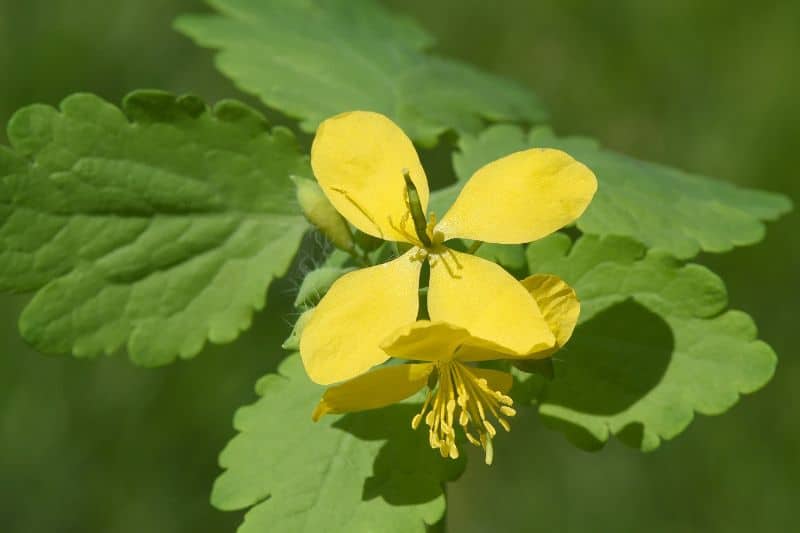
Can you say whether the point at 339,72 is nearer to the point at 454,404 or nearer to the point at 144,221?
the point at 144,221

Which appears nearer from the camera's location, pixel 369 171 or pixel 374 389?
pixel 374 389

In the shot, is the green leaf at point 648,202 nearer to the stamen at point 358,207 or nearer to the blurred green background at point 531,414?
the stamen at point 358,207

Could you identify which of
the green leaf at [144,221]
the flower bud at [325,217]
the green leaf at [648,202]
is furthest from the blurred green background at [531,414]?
the flower bud at [325,217]

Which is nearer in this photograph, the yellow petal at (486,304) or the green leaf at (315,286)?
the yellow petal at (486,304)

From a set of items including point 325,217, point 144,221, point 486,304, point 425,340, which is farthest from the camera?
point 144,221

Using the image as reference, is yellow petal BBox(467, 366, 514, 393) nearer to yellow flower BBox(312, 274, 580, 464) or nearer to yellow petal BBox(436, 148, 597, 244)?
yellow flower BBox(312, 274, 580, 464)

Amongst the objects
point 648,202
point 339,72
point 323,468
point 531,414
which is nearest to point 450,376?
point 323,468

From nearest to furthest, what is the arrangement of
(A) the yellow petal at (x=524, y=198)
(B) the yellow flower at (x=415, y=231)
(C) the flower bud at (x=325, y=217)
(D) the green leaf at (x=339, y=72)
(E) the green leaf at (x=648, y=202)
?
(B) the yellow flower at (x=415, y=231) < (A) the yellow petal at (x=524, y=198) < (C) the flower bud at (x=325, y=217) < (E) the green leaf at (x=648, y=202) < (D) the green leaf at (x=339, y=72)
